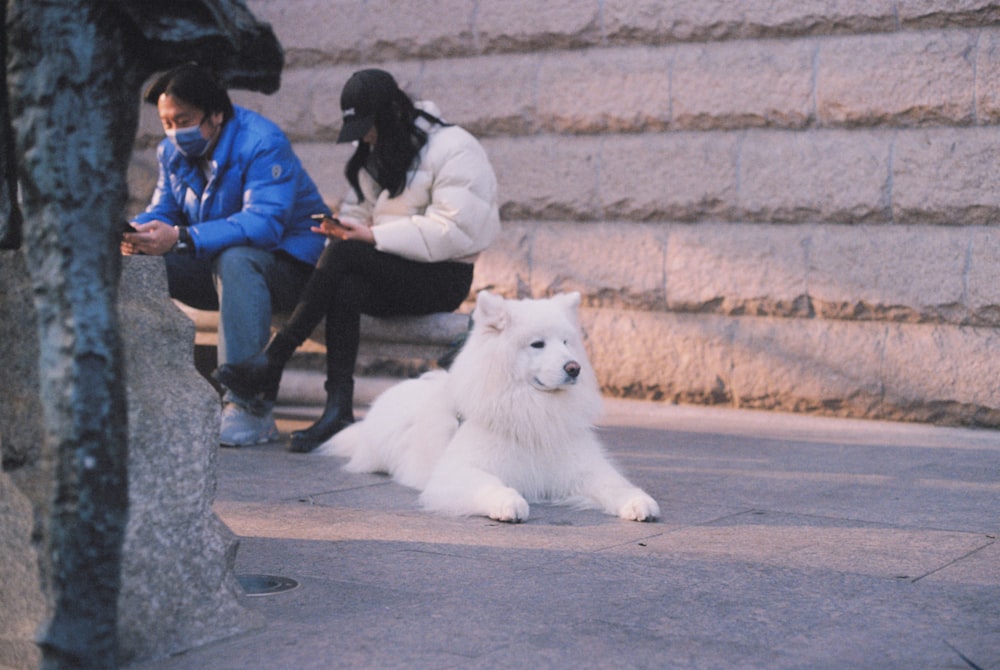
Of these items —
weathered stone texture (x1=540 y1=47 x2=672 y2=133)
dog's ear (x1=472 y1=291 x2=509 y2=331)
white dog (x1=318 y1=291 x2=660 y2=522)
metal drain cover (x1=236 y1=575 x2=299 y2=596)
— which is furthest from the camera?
weathered stone texture (x1=540 y1=47 x2=672 y2=133)

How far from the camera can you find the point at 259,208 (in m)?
5.55

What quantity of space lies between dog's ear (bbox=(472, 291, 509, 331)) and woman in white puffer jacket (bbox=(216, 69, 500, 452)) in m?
1.17

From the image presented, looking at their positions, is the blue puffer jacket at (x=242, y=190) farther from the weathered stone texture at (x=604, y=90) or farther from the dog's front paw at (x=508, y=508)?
the dog's front paw at (x=508, y=508)

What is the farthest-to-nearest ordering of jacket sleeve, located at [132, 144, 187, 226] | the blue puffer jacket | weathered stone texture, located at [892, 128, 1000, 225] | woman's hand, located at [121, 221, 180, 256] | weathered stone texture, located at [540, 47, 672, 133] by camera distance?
weathered stone texture, located at [540, 47, 672, 133] < jacket sleeve, located at [132, 144, 187, 226] < weathered stone texture, located at [892, 128, 1000, 225] < the blue puffer jacket < woman's hand, located at [121, 221, 180, 256]

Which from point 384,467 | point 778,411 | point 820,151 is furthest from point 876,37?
point 384,467

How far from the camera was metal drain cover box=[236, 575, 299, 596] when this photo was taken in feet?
9.46

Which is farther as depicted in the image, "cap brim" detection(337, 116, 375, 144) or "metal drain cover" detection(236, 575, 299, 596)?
"cap brim" detection(337, 116, 375, 144)

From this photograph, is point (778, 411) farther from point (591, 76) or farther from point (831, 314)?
point (591, 76)

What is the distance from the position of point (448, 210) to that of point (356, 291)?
55 centimetres

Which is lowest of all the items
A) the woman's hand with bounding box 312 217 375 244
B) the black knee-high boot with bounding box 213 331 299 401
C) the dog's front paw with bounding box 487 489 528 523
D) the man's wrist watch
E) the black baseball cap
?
the dog's front paw with bounding box 487 489 528 523

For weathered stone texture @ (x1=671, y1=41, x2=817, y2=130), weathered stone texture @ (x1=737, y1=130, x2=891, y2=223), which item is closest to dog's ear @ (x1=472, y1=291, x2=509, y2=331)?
weathered stone texture @ (x1=737, y1=130, x2=891, y2=223)

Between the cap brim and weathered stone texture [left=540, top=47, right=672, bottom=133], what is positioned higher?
weathered stone texture [left=540, top=47, right=672, bottom=133]

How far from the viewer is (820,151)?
605 cm

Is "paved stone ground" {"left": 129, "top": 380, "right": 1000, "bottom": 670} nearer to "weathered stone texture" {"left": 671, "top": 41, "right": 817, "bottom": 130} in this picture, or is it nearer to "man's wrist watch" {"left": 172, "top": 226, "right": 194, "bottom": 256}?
"man's wrist watch" {"left": 172, "top": 226, "right": 194, "bottom": 256}
